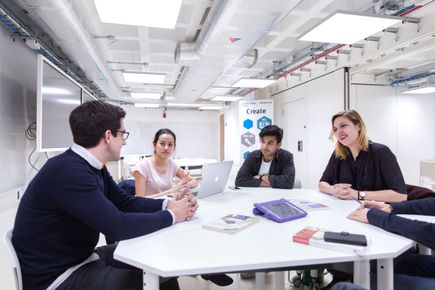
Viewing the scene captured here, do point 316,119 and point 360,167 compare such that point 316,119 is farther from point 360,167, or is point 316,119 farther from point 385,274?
point 385,274

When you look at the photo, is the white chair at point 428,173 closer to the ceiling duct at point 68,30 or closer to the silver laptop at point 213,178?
the silver laptop at point 213,178

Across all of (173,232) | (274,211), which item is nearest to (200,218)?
(173,232)

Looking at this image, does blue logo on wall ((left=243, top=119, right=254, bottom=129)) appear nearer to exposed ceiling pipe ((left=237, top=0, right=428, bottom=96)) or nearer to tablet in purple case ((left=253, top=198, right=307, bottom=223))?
exposed ceiling pipe ((left=237, top=0, right=428, bottom=96))

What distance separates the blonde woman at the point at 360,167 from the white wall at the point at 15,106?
3.08 metres

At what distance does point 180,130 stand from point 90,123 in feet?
28.5

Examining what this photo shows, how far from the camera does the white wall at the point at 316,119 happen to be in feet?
15.9

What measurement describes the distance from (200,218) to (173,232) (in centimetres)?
26

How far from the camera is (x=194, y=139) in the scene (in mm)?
10117

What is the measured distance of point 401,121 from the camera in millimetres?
5094

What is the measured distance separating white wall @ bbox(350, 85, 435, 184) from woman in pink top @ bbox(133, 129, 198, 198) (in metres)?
3.66

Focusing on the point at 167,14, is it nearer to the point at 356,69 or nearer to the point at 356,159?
the point at 356,159

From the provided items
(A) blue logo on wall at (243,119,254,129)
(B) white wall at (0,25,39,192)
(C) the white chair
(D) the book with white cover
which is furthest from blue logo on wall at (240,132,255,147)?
(D) the book with white cover

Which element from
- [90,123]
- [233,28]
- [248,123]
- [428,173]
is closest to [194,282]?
[90,123]

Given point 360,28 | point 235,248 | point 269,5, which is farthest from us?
point 360,28
